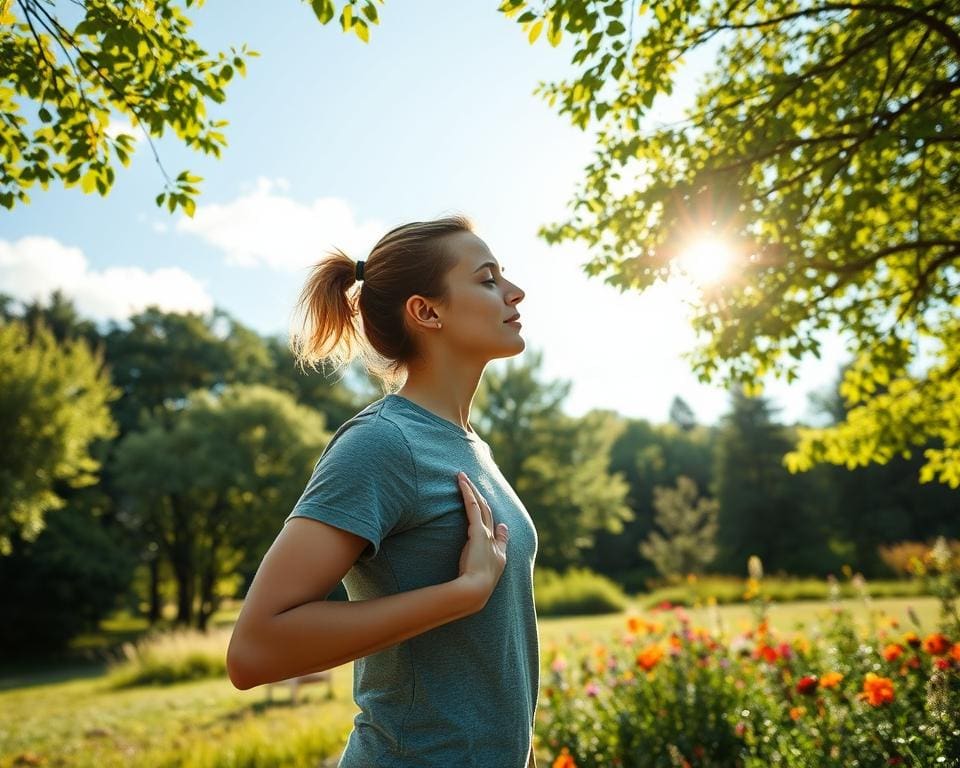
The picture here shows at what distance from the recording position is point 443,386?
6.27ft

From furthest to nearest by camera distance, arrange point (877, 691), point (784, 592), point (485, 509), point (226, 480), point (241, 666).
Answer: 1. point (226, 480)
2. point (784, 592)
3. point (877, 691)
4. point (485, 509)
5. point (241, 666)

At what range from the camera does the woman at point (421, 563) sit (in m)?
1.33

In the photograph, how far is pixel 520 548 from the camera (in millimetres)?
1722

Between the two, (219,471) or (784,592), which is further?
(219,471)

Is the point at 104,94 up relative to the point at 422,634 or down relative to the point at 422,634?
up

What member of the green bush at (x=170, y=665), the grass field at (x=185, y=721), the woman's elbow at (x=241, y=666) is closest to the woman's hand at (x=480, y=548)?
the woman's elbow at (x=241, y=666)

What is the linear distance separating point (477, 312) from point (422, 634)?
2.80 ft

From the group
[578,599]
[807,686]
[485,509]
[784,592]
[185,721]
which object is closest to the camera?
[485,509]

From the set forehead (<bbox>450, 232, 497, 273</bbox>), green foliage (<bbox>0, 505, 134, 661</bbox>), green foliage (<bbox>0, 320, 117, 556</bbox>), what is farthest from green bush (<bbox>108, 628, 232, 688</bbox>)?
forehead (<bbox>450, 232, 497, 273</bbox>)

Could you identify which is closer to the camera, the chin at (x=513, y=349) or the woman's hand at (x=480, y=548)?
the woman's hand at (x=480, y=548)

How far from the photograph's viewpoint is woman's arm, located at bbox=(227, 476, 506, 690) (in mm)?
1308

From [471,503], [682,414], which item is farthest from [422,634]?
[682,414]

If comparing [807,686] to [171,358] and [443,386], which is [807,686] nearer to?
[443,386]

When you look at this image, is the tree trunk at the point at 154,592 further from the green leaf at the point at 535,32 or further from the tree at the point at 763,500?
the green leaf at the point at 535,32
